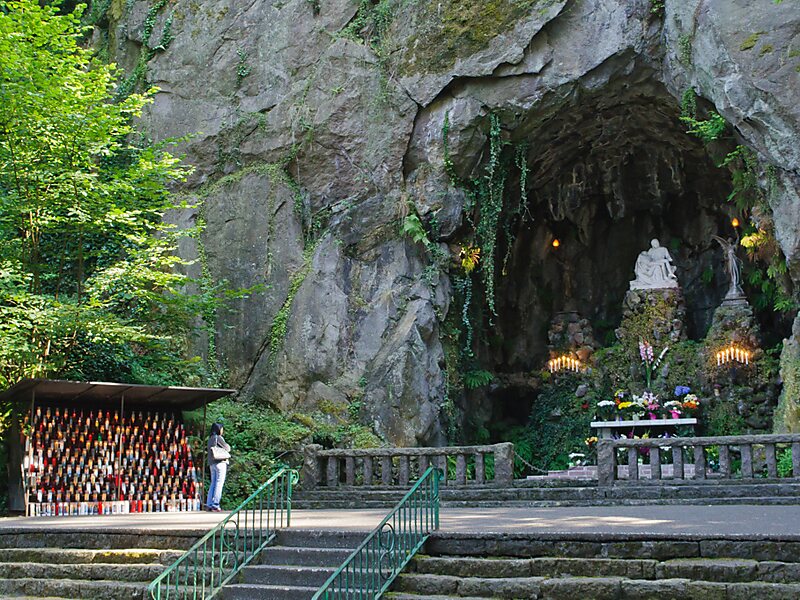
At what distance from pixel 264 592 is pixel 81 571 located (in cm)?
246

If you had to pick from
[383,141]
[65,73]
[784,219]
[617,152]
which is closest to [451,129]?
[383,141]

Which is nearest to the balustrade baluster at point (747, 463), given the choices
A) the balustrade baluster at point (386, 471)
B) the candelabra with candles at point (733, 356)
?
the balustrade baluster at point (386, 471)

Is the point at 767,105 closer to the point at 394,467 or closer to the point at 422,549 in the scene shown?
the point at 394,467

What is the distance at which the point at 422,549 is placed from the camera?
8180mm

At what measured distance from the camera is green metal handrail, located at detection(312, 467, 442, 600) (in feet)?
24.0

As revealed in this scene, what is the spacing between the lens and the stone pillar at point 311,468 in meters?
15.0

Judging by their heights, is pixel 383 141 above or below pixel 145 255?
above

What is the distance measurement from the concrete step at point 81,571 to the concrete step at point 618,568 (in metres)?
2.75

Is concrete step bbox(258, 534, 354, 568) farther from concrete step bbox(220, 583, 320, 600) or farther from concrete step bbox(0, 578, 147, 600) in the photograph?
concrete step bbox(0, 578, 147, 600)

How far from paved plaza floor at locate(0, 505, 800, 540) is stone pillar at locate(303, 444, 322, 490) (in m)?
2.55

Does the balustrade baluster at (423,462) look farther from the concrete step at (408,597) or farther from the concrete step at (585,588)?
the concrete step at (408,597)

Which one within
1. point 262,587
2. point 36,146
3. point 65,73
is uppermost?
point 65,73

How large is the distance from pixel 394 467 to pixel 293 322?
4.67 m

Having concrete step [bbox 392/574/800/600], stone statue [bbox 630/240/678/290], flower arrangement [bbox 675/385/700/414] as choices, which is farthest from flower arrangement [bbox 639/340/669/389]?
concrete step [bbox 392/574/800/600]
